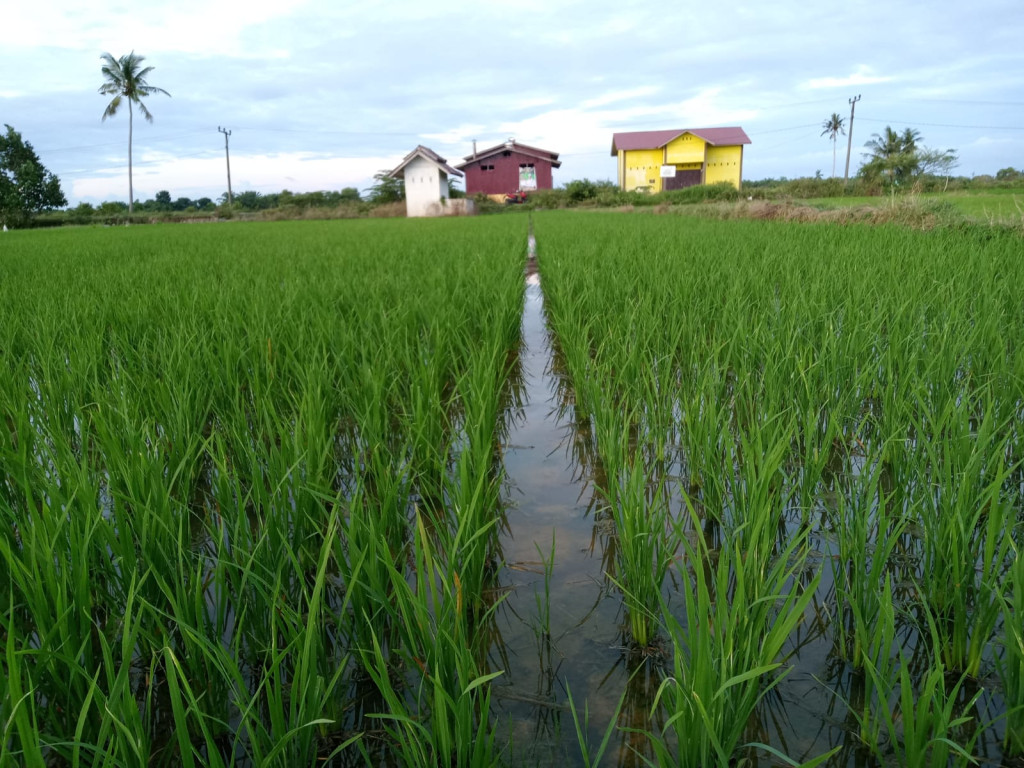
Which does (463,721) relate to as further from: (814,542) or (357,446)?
(357,446)

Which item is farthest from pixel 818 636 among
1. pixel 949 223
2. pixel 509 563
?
pixel 949 223

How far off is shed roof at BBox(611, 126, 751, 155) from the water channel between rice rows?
112 feet

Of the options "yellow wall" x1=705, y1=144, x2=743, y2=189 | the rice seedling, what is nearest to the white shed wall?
"yellow wall" x1=705, y1=144, x2=743, y2=189

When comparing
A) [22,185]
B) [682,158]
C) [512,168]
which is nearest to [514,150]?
[512,168]

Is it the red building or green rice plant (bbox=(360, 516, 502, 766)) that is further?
the red building

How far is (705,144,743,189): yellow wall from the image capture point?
3306 cm

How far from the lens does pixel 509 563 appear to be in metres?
1.66

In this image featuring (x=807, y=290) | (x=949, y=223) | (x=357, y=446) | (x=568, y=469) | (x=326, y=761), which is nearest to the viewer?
(x=326, y=761)

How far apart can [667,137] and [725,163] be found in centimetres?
320

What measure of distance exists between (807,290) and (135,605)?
3.63m

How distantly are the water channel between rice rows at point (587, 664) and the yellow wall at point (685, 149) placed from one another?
34010 mm

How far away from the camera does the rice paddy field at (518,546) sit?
3.21 feet

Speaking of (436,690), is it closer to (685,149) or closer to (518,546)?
(518,546)

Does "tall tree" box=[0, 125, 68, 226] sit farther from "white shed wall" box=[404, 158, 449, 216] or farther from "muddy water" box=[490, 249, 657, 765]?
"muddy water" box=[490, 249, 657, 765]
